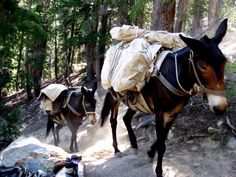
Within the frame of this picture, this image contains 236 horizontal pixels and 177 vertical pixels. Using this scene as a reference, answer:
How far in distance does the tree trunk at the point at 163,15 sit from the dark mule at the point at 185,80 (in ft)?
10.4

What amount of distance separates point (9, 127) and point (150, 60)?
5.48 m

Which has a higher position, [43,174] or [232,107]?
[232,107]

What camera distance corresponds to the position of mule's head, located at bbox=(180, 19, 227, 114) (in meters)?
4.80

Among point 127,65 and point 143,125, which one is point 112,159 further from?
point 127,65

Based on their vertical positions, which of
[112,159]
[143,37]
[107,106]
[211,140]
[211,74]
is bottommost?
[112,159]

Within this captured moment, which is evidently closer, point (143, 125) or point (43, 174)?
point (43, 174)

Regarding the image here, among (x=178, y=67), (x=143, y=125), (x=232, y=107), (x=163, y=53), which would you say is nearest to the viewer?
(x=178, y=67)

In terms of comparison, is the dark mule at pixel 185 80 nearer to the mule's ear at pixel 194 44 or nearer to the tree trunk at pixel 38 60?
the mule's ear at pixel 194 44

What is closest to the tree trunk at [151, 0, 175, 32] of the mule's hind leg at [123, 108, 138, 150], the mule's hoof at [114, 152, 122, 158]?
the mule's hind leg at [123, 108, 138, 150]

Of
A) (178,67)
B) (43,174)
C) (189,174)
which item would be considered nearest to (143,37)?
(178,67)

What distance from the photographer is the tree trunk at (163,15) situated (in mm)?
8945

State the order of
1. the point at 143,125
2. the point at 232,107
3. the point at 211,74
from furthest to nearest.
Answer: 1. the point at 143,125
2. the point at 232,107
3. the point at 211,74

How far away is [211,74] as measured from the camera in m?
4.86

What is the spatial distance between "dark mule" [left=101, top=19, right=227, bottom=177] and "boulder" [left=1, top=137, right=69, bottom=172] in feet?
5.72
